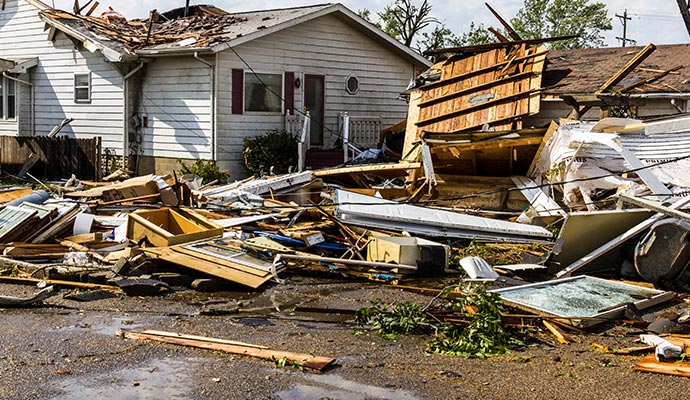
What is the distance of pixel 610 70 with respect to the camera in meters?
18.6

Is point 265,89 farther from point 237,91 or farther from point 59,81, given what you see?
point 59,81

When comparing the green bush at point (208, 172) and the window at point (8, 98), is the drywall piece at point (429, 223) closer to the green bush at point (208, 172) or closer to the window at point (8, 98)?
the green bush at point (208, 172)

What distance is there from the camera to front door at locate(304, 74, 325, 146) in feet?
72.7

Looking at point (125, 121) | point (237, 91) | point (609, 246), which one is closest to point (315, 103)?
point (237, 91)

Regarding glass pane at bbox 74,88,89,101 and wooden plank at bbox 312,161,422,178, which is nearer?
wooden plank at bbox 312,161,422,178

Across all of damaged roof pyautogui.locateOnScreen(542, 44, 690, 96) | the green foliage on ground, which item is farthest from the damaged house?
the green foliage on ground

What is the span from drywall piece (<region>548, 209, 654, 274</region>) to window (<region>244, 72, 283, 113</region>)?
11359 mm

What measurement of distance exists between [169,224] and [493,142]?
5.95 meters

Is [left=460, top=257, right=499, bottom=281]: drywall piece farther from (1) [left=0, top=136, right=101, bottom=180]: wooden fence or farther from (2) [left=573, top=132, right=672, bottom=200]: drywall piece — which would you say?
(1) [left=0, top=136, right=101, bottom=180]: wooden fence

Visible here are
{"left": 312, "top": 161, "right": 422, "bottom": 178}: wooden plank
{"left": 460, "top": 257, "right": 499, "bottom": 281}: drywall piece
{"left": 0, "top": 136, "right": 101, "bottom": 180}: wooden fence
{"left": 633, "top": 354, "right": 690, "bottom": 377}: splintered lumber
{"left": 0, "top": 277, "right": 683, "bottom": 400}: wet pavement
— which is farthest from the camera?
{"left": 0, "top": 136, "right": 101, "bottom": 180}: wooden fence

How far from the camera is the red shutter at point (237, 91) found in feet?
66.8

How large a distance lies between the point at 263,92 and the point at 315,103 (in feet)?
5.83

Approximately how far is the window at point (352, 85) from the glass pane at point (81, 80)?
7116mm

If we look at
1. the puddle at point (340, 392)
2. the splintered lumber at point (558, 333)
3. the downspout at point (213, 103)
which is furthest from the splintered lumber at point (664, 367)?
the downspout at point (213, 103)
